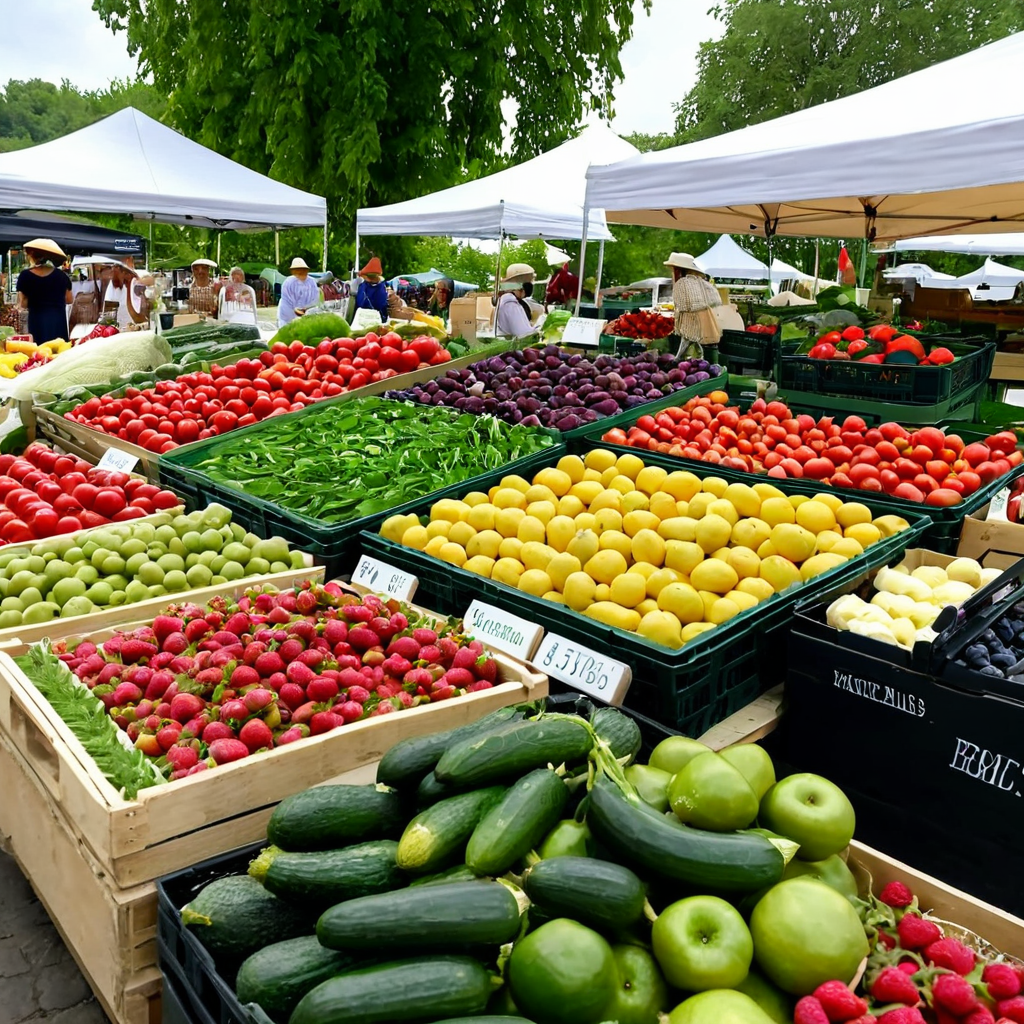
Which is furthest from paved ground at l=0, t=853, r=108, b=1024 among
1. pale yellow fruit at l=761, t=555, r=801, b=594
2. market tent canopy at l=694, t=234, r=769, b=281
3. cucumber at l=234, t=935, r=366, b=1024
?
market tent canopy at l=694, t=234, r=769, b=281

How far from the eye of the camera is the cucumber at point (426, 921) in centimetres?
132

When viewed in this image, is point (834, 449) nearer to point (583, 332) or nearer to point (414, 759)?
point (414, 759)

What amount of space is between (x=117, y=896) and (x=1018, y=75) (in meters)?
5.03

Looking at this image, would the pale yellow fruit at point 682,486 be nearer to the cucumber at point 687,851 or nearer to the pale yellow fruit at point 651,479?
the pale yellow fruit at point 651,479

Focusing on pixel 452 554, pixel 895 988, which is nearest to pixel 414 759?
pixel 895 988

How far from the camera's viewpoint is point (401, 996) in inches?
50.1

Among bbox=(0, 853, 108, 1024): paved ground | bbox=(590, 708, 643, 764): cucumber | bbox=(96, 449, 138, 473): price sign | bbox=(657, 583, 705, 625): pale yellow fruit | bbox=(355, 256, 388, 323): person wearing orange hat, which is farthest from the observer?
bbox=(355, 256, 388, 323): person wearing orange hat

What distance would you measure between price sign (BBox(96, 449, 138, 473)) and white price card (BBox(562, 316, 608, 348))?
10.9 feet

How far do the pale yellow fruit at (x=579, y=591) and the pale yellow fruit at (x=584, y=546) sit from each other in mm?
147

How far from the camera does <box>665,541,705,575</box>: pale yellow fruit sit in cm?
271

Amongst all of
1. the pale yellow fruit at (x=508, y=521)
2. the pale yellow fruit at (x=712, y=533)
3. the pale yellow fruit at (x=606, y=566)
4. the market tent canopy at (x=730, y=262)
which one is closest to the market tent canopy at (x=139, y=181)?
the pale yellow fruit at (x=508, y=521)

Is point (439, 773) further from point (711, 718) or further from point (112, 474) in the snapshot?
point (112, 474)

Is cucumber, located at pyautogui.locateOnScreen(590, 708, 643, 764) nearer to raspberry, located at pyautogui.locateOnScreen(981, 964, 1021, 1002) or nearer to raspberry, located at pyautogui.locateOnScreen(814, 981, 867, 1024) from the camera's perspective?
raspberry, located at pyautogui.locateOnScreen(814, 981, 867, 1024)

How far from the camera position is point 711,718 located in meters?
2.37
